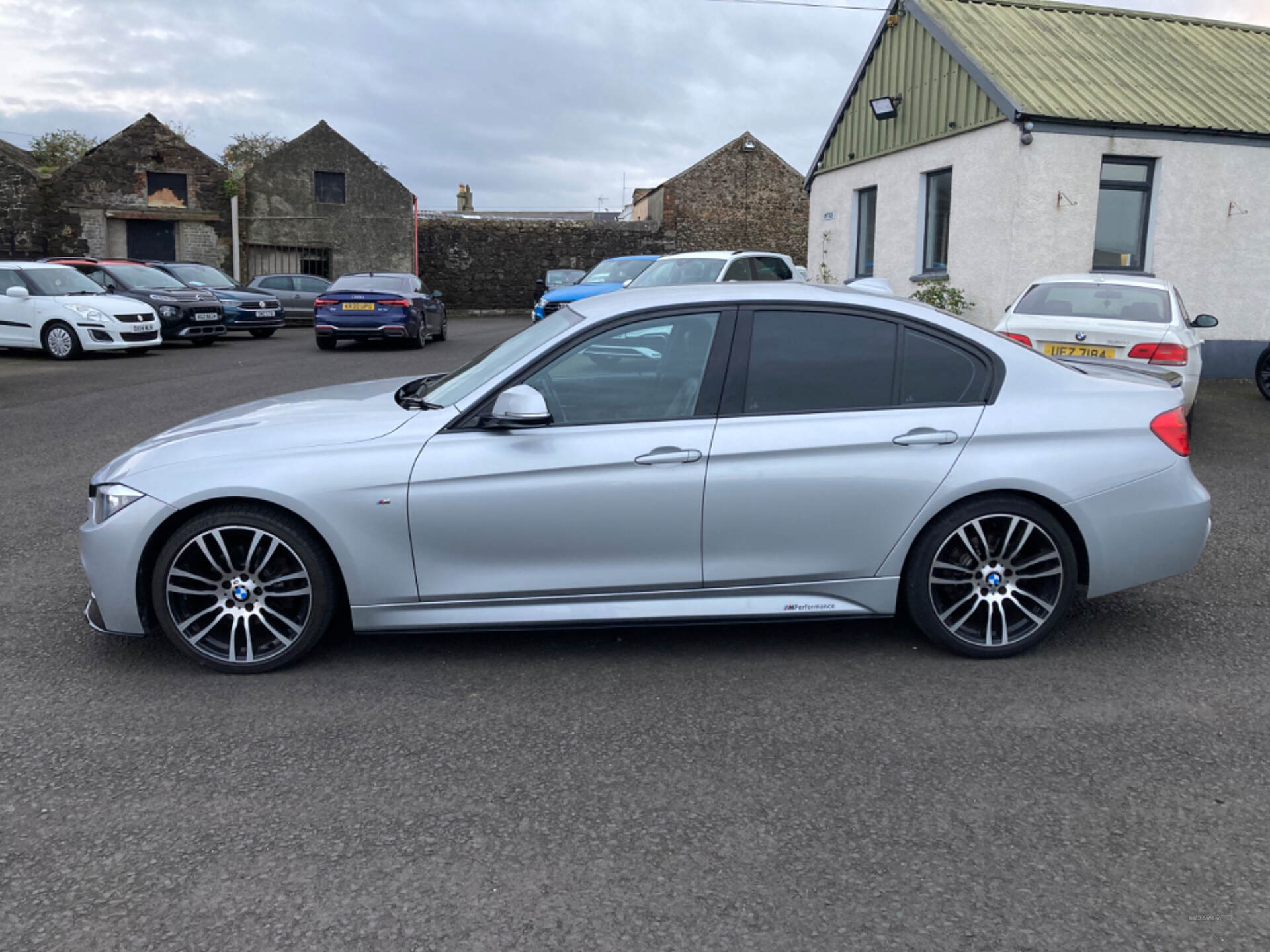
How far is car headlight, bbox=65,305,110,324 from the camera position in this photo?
17391 mm

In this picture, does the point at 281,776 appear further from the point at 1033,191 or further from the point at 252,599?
the point at 1033,191

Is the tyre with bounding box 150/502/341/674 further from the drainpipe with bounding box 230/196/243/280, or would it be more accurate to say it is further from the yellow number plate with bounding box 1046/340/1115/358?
the drainpipe with bounding box 230/196/243/280

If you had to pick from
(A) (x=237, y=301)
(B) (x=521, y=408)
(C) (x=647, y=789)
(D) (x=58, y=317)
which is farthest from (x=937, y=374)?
(A) (x=237, y=301)

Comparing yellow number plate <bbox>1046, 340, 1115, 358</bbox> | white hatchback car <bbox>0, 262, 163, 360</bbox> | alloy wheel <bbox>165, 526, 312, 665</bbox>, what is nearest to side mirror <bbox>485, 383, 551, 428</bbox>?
alloy wheel <bbox>165, 526, 312, 665</bbox>

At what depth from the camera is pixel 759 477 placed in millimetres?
4188

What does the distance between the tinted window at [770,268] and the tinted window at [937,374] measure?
10413 millimetres

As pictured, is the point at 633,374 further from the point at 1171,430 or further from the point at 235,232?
the point at 235,232

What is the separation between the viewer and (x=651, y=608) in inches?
168

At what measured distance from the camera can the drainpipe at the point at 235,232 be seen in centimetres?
3375

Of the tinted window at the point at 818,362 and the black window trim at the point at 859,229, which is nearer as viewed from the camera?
the tinted window at the point at 818,362

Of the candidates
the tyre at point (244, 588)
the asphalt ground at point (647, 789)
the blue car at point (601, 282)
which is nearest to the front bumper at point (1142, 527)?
the asphalt ground at point (647, 789)

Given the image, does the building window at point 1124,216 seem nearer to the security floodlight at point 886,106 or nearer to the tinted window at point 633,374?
the security floodlight at point 886,106

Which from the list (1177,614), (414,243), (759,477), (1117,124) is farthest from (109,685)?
(414,243)

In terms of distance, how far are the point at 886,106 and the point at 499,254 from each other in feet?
71.0
